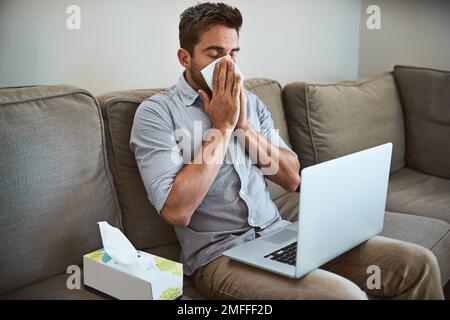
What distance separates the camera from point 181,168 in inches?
60.4

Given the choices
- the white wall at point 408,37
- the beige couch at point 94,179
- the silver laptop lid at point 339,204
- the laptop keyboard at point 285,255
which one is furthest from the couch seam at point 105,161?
the white wall at point 408,37

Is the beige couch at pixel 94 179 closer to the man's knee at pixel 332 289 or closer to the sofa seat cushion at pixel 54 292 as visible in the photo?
the sofa seat cushion at pixel 54 292

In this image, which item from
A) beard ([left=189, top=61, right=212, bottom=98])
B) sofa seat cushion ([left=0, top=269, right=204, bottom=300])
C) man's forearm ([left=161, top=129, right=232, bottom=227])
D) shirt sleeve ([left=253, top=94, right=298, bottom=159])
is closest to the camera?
sofa seat cushion ([left=0, top=269, right=204, bottom=300])

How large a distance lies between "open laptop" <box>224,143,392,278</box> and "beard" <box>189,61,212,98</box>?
47 cm

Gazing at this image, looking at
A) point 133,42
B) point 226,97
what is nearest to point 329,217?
point 226,97

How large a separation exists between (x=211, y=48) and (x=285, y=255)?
0.65m

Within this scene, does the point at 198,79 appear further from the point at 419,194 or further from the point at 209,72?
the point at 419,194

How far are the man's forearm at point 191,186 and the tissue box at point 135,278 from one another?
0.55 ft

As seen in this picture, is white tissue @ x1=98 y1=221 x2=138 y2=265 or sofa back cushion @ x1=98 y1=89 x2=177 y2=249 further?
sofa back cushion @ x1=98 y1=89 x2=177 y2=249

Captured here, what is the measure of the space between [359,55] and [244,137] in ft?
5.55

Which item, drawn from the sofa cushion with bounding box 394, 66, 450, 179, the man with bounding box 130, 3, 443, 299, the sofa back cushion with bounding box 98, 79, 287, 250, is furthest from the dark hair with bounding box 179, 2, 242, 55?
the sofa cushion with bounding box 394, 66, 450, 179

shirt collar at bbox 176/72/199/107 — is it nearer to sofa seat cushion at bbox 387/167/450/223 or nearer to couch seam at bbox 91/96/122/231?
couch seam at bbox 91/96/122/231

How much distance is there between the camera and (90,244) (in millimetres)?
1527

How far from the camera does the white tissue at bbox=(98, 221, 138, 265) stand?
4.19ft
